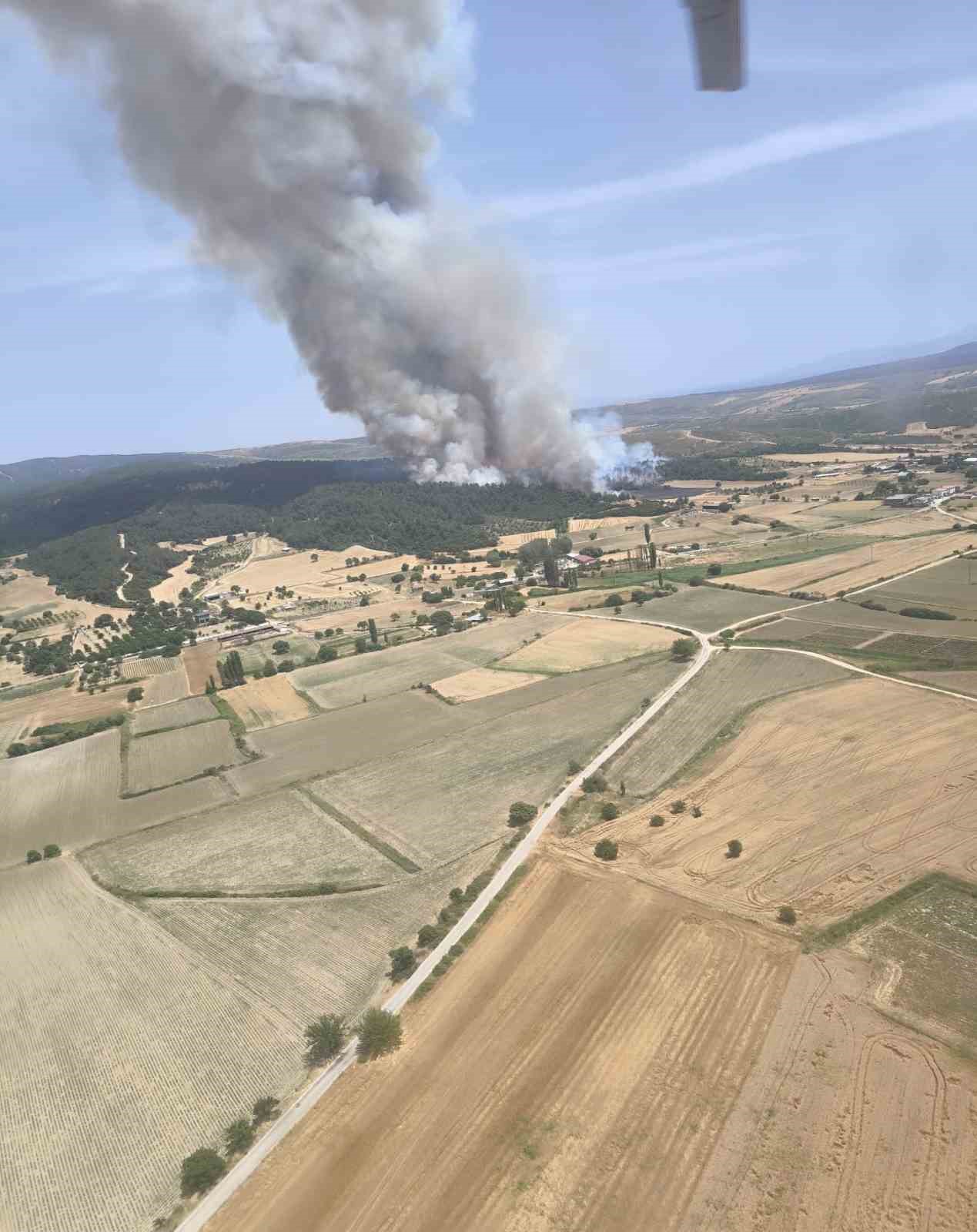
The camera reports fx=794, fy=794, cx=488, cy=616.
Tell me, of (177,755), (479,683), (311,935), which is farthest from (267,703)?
(311,935)

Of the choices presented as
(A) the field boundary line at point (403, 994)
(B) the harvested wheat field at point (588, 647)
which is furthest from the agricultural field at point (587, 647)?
(A) the field boundary line at point (403, 994)

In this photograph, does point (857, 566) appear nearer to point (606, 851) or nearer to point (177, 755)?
point (606, 851)

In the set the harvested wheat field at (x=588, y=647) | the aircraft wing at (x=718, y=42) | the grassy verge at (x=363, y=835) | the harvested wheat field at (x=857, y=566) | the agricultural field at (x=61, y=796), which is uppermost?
the aircraft wing at (x=718, y=42)

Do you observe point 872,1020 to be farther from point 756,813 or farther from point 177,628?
point 177,628

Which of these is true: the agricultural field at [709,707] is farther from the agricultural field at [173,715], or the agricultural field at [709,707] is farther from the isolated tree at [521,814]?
the agricultural field at [173,715]

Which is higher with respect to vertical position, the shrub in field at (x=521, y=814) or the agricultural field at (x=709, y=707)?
the shrub in field at (x=521, y=814)

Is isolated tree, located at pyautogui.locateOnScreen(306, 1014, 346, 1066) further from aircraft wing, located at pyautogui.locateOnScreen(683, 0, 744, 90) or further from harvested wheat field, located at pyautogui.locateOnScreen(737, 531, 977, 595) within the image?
harvested wheat field, located at pyautogui.locateOnScreen(737, 531, 977, 595)
